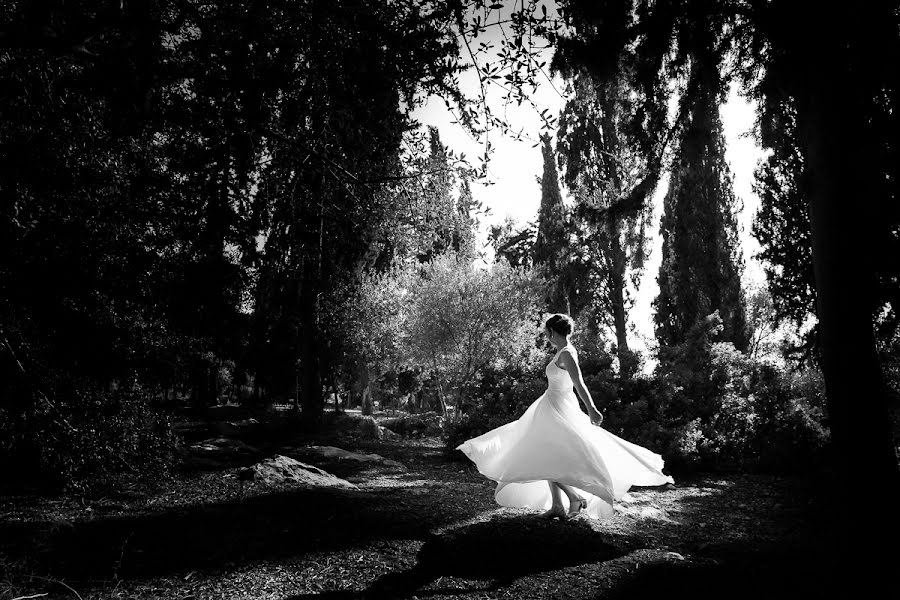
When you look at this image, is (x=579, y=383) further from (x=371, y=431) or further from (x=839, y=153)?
(x=371, y=431)

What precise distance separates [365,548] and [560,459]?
81.7 inches

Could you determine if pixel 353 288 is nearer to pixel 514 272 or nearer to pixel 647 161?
pixel 514 272

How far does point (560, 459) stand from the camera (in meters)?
5.04

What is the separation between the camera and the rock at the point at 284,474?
6.97m

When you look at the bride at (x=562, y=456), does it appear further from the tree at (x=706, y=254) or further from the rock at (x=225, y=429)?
the tree at (x=706, y=254)

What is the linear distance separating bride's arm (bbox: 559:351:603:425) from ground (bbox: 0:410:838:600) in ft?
3.89

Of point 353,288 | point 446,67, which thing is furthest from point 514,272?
point 446,67

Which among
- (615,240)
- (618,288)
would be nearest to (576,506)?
(615,240)

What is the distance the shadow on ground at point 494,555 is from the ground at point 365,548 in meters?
0.02

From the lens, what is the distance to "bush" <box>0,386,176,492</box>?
4.33 metres

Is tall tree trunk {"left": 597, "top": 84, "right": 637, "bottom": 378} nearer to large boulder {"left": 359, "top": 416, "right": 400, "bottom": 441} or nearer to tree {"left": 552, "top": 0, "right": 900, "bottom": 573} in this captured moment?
tree {"left": 552, "top": 0, "right": 900, "bottom": 573}

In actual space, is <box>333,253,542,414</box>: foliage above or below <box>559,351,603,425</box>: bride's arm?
above

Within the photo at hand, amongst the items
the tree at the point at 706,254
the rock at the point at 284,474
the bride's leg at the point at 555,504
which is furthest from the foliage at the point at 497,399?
the tree at the point at 706,254

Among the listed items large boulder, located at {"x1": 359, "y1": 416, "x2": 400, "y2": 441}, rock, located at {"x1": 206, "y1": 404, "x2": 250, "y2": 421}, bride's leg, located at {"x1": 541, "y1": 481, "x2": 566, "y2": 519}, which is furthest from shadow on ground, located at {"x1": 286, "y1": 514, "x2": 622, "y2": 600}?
rock, located at {"x1": 206, "y1": 404, "x2": 250, "y2": 421}
